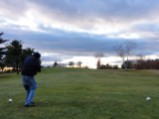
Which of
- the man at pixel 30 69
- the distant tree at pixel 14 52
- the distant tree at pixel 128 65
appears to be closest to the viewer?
the man at pixel 30 69

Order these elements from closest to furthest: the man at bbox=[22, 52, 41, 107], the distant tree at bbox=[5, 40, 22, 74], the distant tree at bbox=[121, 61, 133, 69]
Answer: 1. the man at bbox=[22, 52, 41, 107]
2. the distant tree at bbox=[5, 40, 22, 74]
3. the distant tree at bbox=[121, 61, 133, 69]

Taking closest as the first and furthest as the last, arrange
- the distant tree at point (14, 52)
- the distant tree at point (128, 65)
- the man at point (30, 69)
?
the man at point (30, 69), the distant tree at point (14, 52), the distant tree at point (128, 65)

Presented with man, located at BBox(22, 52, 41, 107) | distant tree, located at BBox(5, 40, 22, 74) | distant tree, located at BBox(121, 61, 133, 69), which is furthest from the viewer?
distant tree, located at BBox(121, 61, 133, 69)

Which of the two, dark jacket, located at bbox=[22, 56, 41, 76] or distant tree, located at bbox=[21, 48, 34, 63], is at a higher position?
distant tree, located at bbox=[21, 48, 34, 63]

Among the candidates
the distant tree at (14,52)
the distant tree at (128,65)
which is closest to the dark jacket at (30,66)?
the distant tree at (14,52)

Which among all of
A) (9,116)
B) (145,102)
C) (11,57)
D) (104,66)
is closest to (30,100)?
(9,116)

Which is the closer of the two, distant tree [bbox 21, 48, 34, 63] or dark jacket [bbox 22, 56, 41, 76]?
dark jacket [bbox 22, 56, 41, 76]

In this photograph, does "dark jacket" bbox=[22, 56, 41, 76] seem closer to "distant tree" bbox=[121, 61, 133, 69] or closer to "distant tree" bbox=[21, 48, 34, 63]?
"distant tree" bbox=[21, 48, 34, 63]

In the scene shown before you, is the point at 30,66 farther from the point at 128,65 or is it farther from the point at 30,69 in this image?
the point at 128,65

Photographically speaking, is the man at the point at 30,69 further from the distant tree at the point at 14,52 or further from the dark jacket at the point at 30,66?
the distant tree at the point at 14,52

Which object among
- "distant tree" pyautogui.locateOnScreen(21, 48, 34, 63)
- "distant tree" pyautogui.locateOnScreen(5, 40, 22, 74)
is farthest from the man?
"distant tree" pyautogui.locateOnScreen(21, 48, 34, 63)

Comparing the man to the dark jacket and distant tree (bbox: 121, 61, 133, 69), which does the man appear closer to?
the dark jacket

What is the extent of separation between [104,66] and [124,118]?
120 metres

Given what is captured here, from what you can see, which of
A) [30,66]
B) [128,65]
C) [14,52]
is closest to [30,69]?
[30,66]
